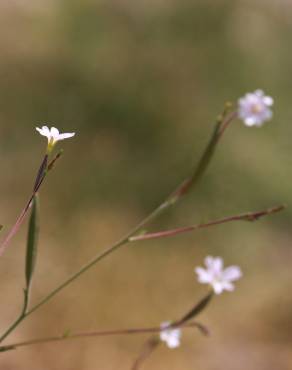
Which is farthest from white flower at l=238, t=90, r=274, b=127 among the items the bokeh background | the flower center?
the bokeh background

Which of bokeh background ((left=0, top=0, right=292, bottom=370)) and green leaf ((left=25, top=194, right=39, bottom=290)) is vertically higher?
bokeh background ((left=0, top=0, right=292, bottom=370))

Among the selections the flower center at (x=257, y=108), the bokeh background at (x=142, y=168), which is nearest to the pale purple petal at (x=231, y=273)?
the flower center at (x=257, y=108)

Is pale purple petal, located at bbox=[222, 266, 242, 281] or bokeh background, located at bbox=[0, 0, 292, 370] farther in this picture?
bokeh background, located at bbox=[0, 0, 292, 370]

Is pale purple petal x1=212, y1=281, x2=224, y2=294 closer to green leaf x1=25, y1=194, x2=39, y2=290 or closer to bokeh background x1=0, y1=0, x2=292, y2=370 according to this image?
green leaf x1=25, y1=194, x2=39, y2=290

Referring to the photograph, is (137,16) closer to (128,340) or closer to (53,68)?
(53,68)

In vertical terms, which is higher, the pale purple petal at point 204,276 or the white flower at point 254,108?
the white flower at point 254,108

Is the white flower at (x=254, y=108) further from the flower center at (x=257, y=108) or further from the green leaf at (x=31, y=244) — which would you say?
the green leaf at (x=31, y=244)

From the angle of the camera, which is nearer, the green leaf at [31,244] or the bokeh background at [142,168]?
the green leaf at [31,244]

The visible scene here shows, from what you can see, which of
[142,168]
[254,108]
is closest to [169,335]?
[254,108]
